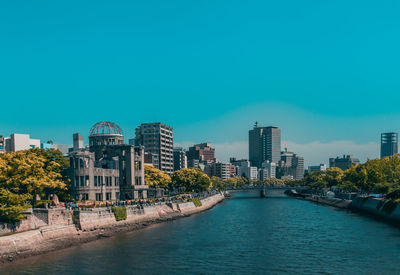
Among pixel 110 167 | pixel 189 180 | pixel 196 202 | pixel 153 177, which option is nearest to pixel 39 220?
pixel 110 167

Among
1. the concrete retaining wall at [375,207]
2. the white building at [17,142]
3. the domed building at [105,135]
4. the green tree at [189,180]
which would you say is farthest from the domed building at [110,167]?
the concrete retaining wall at [375,207]

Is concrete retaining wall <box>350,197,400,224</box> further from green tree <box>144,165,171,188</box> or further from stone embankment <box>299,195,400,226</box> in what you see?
green tree <box>144,165,171,188</box>

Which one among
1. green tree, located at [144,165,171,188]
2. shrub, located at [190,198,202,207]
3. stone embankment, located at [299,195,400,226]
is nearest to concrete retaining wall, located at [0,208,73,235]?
green tree, located at [144,165,171,188]

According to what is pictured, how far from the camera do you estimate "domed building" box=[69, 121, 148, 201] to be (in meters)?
99.1

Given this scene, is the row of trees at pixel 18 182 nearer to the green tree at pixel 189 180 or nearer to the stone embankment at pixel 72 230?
the stone embankment at pixel 72 230

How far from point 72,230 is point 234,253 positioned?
32.0 meters

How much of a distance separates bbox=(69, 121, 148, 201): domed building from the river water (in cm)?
2218

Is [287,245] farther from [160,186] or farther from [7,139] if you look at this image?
[7,139]

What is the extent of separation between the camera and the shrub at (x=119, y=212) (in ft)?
286

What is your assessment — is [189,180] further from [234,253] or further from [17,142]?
[234,253]

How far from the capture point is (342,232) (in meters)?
83.5

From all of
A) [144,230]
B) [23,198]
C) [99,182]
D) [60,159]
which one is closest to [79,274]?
[23,198]

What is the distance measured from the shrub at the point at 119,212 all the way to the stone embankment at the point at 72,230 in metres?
0.94

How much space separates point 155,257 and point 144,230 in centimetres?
2894
